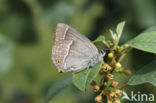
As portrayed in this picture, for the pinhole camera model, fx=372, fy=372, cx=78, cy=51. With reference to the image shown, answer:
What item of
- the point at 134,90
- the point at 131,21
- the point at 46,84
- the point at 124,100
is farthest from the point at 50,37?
the point at 124,100

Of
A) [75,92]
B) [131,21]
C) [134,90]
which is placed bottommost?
[75,92]

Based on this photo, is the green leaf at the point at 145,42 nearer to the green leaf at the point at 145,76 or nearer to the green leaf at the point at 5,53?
the green leaf at the point at 145,76

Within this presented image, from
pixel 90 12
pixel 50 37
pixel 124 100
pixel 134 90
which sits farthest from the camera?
pixel 50 37

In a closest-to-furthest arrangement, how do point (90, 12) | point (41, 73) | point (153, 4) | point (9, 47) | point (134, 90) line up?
point (134, 90) < point (153, 4) < point (9, 47) < point (90, 12) < point (41, 73)

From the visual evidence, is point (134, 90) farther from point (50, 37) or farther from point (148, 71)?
point (50, 37)

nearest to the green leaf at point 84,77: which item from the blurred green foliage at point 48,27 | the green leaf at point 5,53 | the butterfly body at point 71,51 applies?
the butterfly body at point 71,51

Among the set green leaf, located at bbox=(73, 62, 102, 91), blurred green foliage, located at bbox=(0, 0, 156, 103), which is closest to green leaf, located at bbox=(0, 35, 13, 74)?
blurred green foliage, located at bbox=(0, 0, 156, 103)

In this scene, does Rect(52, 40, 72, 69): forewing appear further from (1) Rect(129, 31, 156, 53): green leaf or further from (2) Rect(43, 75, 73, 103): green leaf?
(1) Rect(129, 31, 156, 53): green leaf
